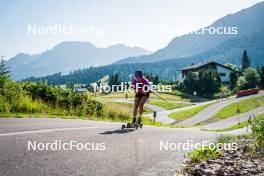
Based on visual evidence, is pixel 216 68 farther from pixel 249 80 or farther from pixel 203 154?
pixel 203 154

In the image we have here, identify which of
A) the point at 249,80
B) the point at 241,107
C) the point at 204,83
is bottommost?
the point at 241,107

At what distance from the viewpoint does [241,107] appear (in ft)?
236

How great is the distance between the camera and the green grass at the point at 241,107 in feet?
217

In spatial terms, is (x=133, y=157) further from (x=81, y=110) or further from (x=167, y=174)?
(x=81, y=110)

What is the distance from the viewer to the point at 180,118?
71562 millimetres

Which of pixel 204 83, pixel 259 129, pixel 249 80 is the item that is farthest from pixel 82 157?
pixel 204 83

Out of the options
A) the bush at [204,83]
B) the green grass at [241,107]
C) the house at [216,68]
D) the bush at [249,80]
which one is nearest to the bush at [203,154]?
the green grass at [241,107]
